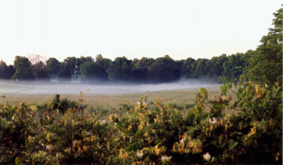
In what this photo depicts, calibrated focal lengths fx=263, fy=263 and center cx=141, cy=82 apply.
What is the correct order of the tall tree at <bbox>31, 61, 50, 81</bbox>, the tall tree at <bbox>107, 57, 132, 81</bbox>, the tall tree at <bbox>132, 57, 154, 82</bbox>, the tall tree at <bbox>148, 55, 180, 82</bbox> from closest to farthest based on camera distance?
the tall tree at <bbox>31, 61, 50, 81</bbox>, the tall tree at <bbox>148, 55, 180, 82</bbox>, the tall tree at <bbox>107, 57, 132, 81</bbox>, the tall tree at <bbox>132, 57, 154, 82</bbox>

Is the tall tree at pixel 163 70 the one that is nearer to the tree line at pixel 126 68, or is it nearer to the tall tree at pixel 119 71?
the tree line at pixel 126 68

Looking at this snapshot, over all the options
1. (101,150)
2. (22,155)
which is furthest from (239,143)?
(22,155)

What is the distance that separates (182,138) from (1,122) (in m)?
4.27

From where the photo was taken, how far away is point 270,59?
90.5 feet

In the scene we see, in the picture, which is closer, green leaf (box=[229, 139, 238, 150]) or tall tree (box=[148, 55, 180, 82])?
green leaf (box=[229, 139, 238, 150])

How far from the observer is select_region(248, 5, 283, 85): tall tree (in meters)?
26.0

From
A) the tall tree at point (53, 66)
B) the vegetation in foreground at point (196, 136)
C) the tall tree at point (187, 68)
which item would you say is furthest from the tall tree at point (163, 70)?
the vegetation in foreground at point (196, 136)

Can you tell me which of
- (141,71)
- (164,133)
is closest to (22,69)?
(141,71)

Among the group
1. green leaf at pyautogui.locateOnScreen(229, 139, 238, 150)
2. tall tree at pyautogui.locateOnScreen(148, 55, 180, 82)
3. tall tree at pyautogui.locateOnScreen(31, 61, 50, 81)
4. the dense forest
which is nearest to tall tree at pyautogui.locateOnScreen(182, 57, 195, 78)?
tall tree at pyautogui.locateOnScreen(148, 55, 180, 82)

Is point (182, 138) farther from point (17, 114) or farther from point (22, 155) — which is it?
point (17, 114)

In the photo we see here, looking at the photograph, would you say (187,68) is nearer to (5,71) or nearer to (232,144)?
(5,71)

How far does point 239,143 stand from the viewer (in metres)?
3.65

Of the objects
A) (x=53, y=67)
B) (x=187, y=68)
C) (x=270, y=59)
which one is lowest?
(x=270, y=59)

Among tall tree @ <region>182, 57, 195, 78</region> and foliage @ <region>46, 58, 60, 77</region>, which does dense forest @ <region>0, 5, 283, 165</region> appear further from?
foliage @ <region>46, 58, 60, 77</region>
